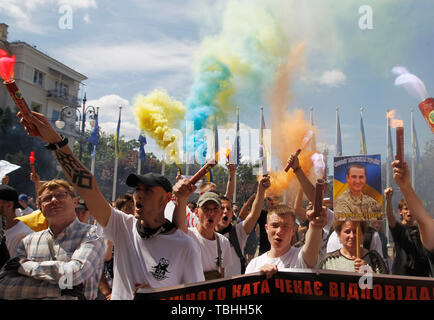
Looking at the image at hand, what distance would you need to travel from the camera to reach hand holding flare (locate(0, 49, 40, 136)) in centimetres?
253

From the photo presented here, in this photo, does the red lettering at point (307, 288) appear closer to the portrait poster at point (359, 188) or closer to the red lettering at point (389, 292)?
the red lettering at point (389, 292)

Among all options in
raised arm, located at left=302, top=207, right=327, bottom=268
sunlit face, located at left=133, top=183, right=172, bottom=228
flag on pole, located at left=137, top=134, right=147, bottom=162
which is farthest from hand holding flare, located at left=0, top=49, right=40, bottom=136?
flag on pole, located at left=137, top=134, right=147, bottom=162

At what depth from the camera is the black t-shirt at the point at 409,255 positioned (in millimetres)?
3791

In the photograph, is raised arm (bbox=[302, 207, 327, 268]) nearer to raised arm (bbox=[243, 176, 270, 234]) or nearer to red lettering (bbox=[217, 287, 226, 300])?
red lettering (bbox=[217, 287, 226, 300])

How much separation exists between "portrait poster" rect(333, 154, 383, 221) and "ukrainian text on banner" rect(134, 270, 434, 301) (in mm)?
904

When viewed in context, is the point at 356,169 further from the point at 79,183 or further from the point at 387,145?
the point at 387,145

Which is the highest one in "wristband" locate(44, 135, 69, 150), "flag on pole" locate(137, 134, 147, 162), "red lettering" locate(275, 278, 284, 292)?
"flag on pole" locate(137, 134, 147, 162)

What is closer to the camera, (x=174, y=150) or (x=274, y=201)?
(x=274, y=201)

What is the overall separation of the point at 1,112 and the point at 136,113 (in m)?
13.7

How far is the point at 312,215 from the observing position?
2.70 m

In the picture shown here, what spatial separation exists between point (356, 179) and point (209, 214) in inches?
62.6
